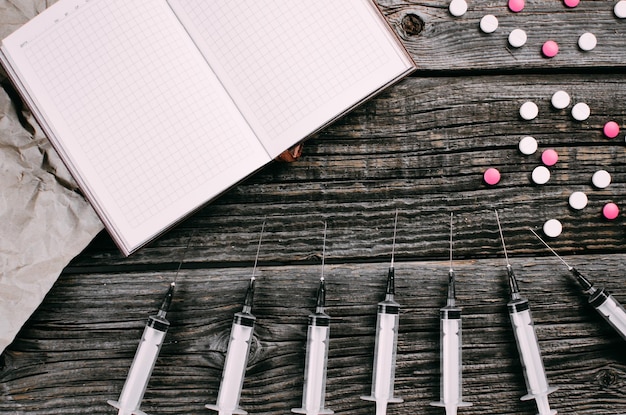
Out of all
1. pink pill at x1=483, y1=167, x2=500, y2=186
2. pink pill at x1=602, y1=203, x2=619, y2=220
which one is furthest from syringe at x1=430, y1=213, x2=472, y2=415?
pink pill at x1=602, y1=203, x2=619, y2=220

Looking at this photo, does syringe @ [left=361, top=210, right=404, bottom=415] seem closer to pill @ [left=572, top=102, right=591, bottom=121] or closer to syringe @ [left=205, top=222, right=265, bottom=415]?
syringe @ [left=205, top=222, right=265, bottom=415]

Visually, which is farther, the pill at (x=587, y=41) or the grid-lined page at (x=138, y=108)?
the pill at (x=587, y=41)

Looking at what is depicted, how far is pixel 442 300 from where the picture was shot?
2.87 ft

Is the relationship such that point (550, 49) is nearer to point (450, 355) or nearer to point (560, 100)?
point (560, 100)

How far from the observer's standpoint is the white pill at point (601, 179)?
2.86ft

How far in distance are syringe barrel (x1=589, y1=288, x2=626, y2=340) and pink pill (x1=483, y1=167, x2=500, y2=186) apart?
9.5 inches

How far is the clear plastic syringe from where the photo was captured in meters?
0.80

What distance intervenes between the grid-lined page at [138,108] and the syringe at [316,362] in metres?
0.26

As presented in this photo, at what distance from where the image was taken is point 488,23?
870 millimetres

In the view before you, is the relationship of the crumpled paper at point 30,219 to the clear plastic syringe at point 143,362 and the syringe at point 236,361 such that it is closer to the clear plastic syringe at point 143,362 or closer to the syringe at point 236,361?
the clear plastic syringe at point 143,362

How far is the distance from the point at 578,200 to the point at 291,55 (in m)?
0.54

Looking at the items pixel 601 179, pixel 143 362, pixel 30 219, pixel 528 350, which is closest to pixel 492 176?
pixel 601 179

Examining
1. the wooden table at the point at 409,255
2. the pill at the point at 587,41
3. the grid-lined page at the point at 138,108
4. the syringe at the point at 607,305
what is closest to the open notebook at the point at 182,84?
the grid-lined page at the point at 138,108

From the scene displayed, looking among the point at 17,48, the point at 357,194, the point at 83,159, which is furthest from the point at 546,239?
→ the point at 17,48
